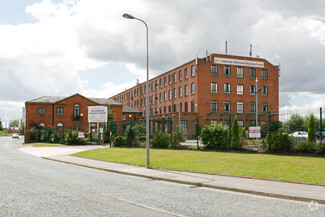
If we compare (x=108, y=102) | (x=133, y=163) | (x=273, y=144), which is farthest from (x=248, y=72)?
(x=133, y=163)

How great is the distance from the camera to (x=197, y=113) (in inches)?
2135

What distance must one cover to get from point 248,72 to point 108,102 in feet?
109

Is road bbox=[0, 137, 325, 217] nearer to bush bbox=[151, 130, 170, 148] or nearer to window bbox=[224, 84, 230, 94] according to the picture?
bush bbox=[151, 130, 170, 148]

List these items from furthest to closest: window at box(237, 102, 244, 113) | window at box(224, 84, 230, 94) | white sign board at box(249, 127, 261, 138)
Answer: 1. window at box(237, 102, 244, 113)
2. window at box(224, 84, 230, 94)
3. white sign board at box(249, 127, 261, 138)

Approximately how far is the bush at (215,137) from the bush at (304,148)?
507cm

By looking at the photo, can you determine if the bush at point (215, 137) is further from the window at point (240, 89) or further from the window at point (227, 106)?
the window at point (240, 89)

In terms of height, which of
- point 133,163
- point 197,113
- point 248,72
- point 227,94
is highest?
point 248,72

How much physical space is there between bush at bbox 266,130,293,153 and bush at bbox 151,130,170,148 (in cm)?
942

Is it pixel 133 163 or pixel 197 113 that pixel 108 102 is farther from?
pixel 133 163

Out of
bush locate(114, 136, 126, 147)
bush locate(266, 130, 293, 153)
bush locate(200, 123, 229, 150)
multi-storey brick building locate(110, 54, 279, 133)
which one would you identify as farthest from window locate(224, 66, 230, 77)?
bush locate(266, 130, 293, 153)

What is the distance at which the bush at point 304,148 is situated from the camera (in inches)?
679

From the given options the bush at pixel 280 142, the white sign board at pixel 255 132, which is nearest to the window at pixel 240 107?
the white sign board at pixel 255 132

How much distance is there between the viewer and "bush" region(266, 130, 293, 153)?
18.5 meters

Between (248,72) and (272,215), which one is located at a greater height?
(248,72)
